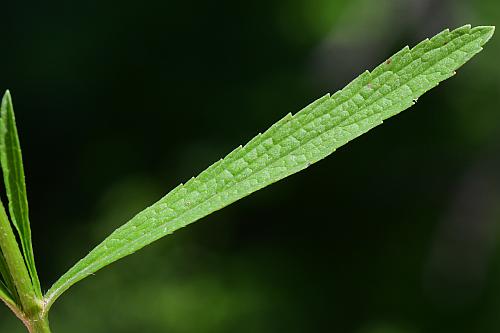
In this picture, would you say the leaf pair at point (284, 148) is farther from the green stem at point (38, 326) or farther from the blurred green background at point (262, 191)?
the blurred green background at point (262, 191)

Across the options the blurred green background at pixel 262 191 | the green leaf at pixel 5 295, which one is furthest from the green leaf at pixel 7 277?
the blurred green background at pixel 262 191

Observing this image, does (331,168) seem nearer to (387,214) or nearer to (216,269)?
(387,214)

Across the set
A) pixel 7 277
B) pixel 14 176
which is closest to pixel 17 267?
pixel 7 277

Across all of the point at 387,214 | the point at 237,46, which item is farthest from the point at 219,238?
the point at 237,46

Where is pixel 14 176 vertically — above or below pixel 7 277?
above

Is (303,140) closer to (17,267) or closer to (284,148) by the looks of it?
(284,148)

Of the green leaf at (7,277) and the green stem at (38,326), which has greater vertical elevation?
the green leaf at (7,277)
